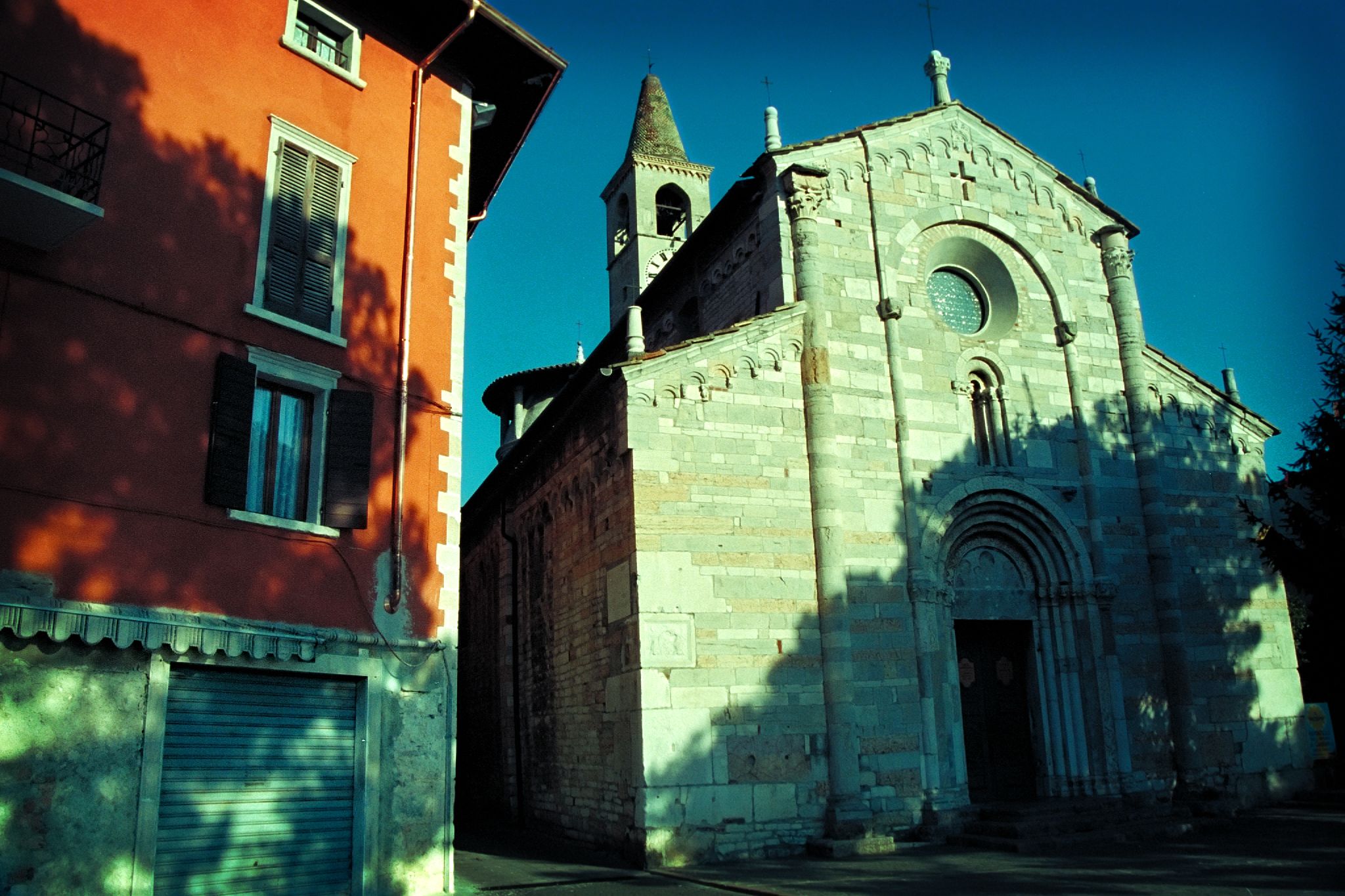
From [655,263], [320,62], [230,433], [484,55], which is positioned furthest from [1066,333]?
[655,263]

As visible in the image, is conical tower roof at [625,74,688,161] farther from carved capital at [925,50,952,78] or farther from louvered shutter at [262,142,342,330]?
louvered shutter at [262,142,342,330]

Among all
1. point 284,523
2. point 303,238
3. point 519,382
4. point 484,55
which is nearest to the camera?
point 284,523

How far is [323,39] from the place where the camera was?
455 inches

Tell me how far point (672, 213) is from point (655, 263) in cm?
255

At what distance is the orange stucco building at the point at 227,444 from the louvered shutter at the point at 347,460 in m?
0.03

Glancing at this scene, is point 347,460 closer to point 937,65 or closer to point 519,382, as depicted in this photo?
point 937,65

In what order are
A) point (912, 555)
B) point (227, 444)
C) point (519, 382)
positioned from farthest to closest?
point (519, 382)
point (912, 555)
point (227, 444)

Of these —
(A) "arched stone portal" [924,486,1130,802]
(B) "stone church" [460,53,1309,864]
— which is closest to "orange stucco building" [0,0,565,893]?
(B) "stone church" [460,53,1309,864]

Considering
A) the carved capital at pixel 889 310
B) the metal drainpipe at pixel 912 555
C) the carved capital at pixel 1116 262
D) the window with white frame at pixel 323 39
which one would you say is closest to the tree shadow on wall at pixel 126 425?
the window with white frame at pixel 323 39

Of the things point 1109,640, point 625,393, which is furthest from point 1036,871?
point 625,393

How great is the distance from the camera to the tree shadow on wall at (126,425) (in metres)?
7.84

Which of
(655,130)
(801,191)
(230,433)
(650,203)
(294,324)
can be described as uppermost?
(655,130)

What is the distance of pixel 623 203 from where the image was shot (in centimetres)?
3522

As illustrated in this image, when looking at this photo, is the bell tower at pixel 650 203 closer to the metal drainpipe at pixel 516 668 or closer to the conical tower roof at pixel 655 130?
the conical tower roof at pixel 655 130
